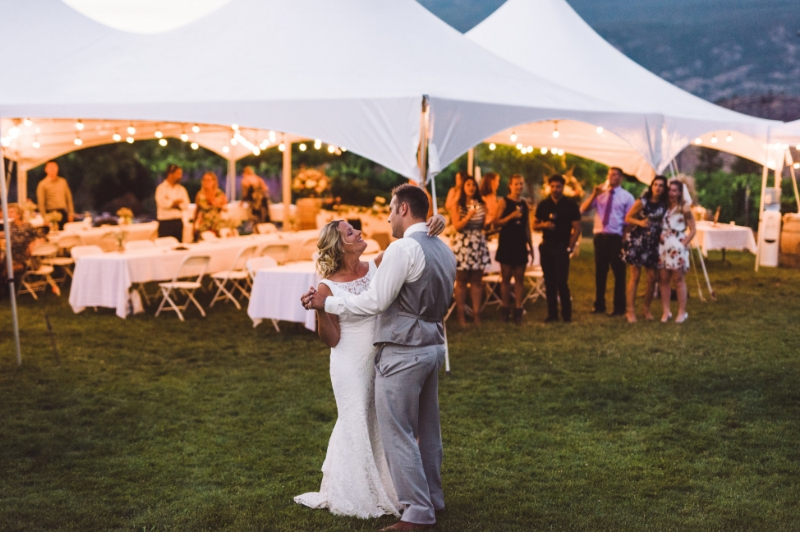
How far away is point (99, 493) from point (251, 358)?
3155mm

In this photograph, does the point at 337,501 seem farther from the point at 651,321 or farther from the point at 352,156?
the point at 352,156

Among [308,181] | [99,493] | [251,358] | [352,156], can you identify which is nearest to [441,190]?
[352,156]

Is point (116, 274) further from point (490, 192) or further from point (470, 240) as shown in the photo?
point (490, 192)

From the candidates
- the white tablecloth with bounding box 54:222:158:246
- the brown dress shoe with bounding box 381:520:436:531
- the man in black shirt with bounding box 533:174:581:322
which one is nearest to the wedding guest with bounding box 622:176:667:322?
the man in black shirt with bounding box 533:174:581:322

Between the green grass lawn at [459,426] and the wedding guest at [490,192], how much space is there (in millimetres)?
1156

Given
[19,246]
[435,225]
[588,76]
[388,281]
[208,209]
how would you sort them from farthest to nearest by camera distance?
[588,76] → [208,209] → [19,246] → [435,225] → [388,281]

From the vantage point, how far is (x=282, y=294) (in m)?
8.17

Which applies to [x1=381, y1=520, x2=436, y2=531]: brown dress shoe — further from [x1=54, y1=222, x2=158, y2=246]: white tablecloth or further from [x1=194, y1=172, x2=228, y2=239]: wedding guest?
[x1=54, y1=222, x2=158, y2=246]: white tablecloth

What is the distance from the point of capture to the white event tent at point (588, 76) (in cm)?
1110

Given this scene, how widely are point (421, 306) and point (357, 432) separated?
63 centimetres

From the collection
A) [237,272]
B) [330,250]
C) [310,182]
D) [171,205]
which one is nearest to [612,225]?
[237,272]

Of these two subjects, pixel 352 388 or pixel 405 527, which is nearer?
pixel 405 527

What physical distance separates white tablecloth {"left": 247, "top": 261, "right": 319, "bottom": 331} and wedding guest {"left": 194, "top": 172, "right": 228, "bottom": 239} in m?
2.94

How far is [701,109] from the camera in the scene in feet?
36.3
